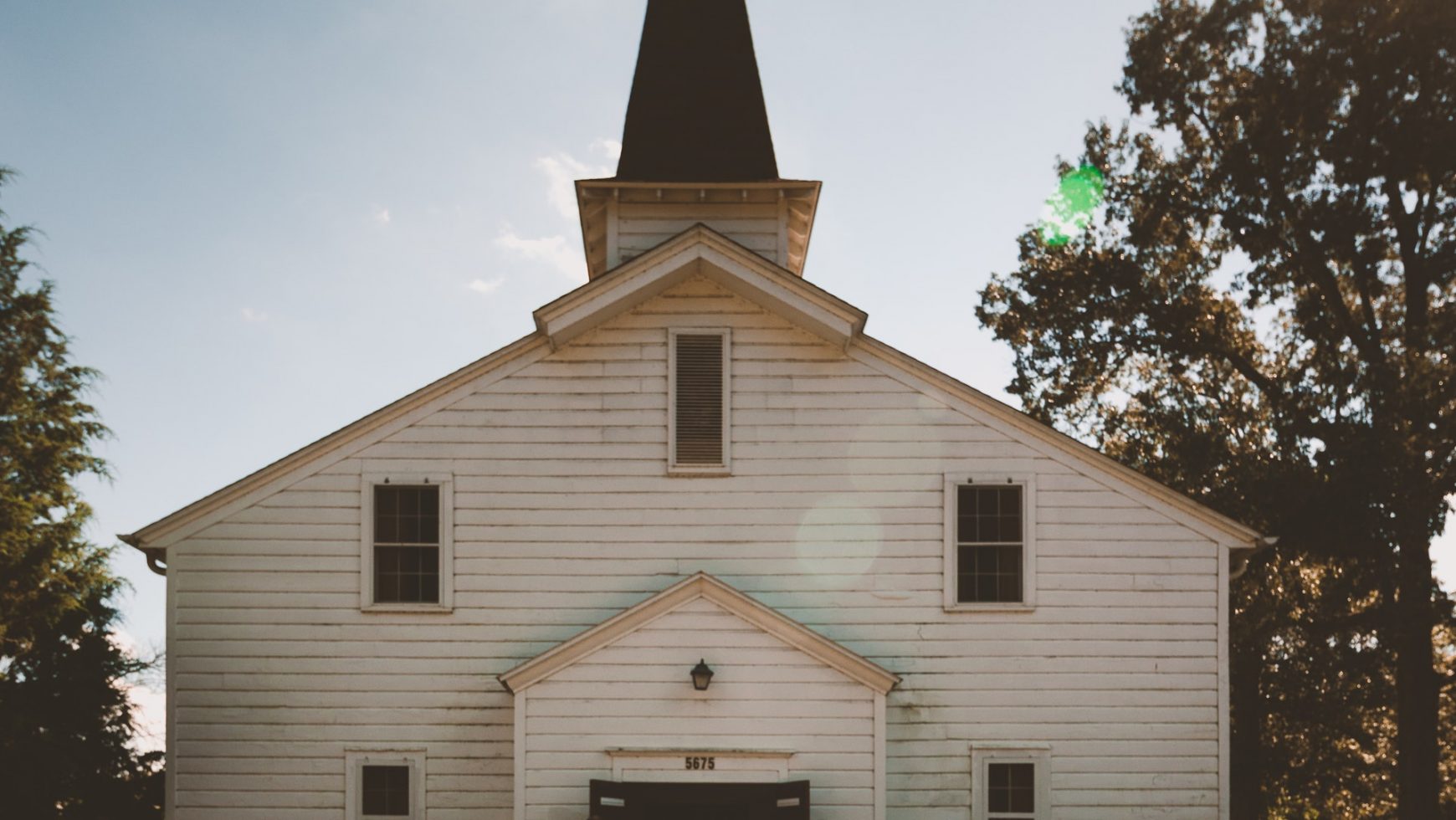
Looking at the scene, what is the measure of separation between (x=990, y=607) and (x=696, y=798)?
392 centimetres

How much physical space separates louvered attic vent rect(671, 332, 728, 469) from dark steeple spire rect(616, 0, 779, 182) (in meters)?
2.71

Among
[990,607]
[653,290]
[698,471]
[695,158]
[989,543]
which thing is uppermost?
[695,158]

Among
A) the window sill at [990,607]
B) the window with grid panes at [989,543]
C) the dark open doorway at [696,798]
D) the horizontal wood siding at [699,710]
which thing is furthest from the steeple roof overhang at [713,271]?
the dark open doorway at [696,798]

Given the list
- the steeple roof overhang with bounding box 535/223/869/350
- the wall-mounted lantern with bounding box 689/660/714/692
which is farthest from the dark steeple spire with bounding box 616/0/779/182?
the wall-mounted lantern with bounding box 689/660/714/692

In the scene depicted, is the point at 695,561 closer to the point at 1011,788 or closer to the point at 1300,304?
the point at 1011,788

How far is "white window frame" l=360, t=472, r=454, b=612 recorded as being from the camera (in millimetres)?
13195

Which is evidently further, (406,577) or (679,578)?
(406,577)

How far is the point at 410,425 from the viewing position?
13.5m

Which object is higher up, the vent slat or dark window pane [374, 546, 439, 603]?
the vent slat

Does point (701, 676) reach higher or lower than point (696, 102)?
lower

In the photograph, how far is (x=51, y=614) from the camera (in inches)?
930

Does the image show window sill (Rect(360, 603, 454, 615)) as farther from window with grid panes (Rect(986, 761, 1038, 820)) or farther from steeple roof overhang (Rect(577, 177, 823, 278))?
window with grid panes (Rect(986, 761, 1038, 820))

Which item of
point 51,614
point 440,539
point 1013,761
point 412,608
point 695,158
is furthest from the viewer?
point 51,614

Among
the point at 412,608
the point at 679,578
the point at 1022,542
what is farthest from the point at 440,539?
the point at 1022,542
